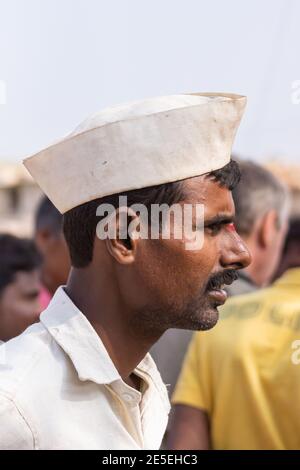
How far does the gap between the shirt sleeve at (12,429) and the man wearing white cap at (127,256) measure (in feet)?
0.28

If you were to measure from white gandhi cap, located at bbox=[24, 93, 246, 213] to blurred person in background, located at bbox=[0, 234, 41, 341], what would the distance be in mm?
1818

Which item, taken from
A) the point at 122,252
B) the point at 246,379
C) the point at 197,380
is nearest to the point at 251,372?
the point at 246,379

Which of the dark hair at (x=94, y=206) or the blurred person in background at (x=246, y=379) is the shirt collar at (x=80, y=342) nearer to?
the dark hair at (x=94, y=206)

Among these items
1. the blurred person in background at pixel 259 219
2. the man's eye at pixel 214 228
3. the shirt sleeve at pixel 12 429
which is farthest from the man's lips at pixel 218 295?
the blurred person in background at pixel 259 219

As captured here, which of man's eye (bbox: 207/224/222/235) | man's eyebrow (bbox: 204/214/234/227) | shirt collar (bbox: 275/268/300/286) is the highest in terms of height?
man's eyebrow (bbox: 204/214/234/227)

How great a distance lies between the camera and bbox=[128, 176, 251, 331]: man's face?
1960mm

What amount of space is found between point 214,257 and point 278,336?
1265 millimetres

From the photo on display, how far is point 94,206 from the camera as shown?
1985 millimetres

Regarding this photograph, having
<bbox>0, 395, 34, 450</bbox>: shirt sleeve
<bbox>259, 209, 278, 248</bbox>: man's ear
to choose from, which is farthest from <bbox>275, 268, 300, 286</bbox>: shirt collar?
<bbox>0, 395, 34, 450</bbox>: shirt sleeve

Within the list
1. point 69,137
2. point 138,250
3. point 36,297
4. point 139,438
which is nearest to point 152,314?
point 138,250

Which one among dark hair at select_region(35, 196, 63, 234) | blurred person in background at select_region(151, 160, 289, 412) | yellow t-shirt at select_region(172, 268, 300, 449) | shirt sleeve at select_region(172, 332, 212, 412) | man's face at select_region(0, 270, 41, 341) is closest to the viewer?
yellow t-shirt at select_region(172, 268, 300, 449)

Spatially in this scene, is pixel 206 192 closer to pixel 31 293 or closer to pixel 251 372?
pixel 251 372

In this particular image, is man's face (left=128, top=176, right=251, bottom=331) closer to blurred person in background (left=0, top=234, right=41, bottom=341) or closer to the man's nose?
the man's nose

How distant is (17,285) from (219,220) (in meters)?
2.00
